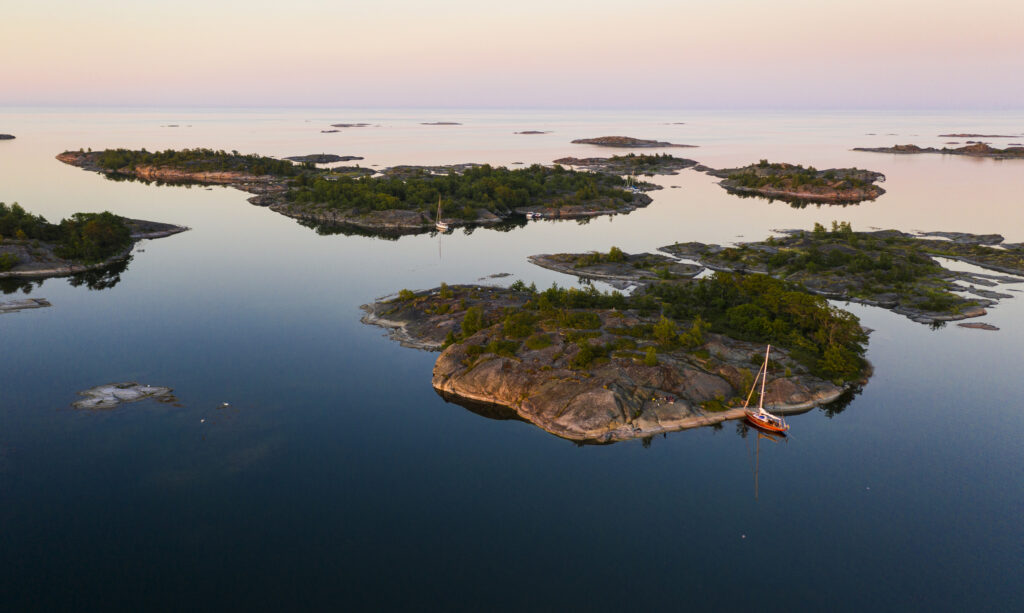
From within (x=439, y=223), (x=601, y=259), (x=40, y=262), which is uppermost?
(x=40, y=262)

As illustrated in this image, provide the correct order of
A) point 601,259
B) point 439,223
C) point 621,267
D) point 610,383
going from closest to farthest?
1. point 610,383
2. point 621,267
3. point 601,259
4. point 439,223

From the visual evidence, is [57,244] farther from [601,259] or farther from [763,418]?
[763,418]

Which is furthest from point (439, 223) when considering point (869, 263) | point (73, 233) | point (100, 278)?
point (869, 263)

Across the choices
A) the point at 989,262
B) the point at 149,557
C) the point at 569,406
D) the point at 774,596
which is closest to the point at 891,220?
the point at 989,262

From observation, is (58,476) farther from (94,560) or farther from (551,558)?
(551,558)

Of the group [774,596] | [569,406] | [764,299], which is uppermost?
[764,299]

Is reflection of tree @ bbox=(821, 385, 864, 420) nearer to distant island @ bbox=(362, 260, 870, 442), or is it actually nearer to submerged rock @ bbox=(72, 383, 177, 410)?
distant island @ bbox=(362, 260, 870, 442)

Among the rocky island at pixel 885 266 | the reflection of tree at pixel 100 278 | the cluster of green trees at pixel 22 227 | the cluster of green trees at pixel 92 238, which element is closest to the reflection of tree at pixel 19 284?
the reflection of tree at pixel 100 278

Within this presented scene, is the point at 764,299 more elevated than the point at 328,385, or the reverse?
the point at 764,299
